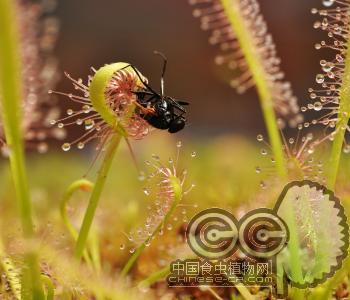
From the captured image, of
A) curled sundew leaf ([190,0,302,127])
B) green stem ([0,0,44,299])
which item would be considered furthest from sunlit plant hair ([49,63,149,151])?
curled sundew leaf ([190,0,302,127])

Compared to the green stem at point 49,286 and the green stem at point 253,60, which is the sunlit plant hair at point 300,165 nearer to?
the green stem at point 253,60

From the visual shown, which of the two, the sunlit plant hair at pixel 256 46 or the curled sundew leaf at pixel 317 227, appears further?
the sunlit plant hair at pixel 256 46

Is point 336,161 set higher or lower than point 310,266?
higher

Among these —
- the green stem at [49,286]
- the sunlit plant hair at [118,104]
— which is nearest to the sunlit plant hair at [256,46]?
the sunlit plant hair at [118,104]

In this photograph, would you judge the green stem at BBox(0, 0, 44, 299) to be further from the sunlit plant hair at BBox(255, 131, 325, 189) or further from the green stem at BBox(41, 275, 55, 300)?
the sunlit plant hair at BBox(255, 131, 325, 189)

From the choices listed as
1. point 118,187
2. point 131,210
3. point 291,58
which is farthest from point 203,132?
point 131,210

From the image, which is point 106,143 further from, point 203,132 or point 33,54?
point 203,132

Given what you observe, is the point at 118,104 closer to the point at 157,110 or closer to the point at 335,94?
the point at 157,110
